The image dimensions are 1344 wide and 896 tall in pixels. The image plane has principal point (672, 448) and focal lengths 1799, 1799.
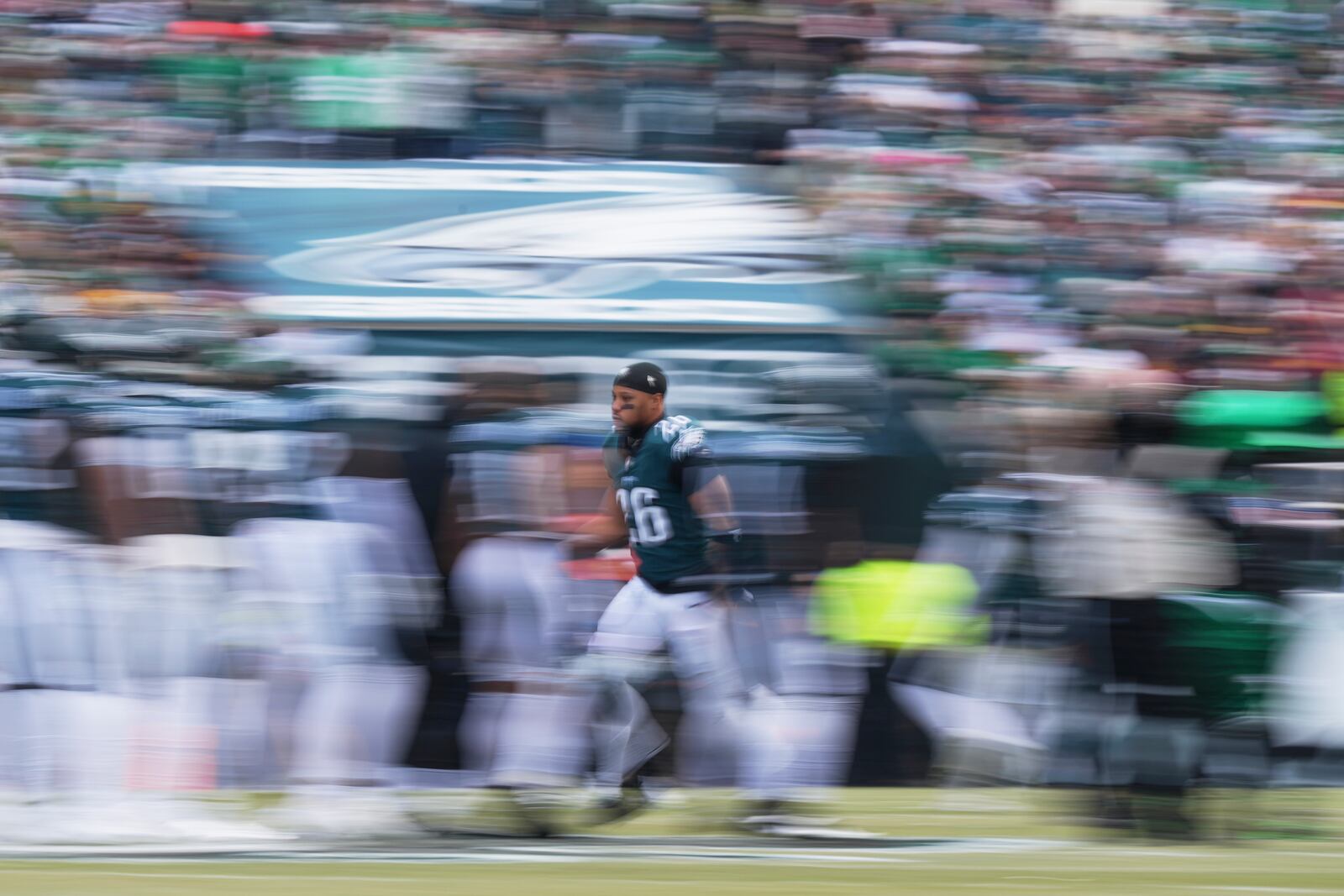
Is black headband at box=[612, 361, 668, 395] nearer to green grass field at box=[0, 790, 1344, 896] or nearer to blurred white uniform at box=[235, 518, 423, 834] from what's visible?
blurred white uniform at box=[235, 518, 423, 834]

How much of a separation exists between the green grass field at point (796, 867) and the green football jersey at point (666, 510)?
3.13 ft

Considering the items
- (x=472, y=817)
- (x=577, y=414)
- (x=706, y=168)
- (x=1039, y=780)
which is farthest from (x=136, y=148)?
(x=1039, y=780)

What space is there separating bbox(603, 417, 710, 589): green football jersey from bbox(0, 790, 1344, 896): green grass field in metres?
0.95

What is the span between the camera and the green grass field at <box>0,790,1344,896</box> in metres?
5.17

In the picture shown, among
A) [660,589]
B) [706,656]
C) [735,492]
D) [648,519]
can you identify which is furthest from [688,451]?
[735,492]

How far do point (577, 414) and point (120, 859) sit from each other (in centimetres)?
272

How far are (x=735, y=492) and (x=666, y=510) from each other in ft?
4.77

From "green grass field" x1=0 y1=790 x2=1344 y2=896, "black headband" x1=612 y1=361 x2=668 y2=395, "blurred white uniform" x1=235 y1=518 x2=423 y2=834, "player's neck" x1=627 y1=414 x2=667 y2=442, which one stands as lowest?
"green grass field" x1=0 y1=790 x2=1344 y2=896

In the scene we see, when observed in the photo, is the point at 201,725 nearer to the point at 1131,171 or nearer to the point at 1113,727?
the point at 1113,727

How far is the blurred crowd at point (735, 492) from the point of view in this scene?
642cm

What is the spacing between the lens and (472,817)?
21.5ft

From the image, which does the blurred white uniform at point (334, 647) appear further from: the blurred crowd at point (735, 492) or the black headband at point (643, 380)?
the black headband at point (643, 380)

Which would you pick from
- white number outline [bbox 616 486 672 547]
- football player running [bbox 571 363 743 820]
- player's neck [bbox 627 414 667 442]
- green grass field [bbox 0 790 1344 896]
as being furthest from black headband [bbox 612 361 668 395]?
green grass field [bbox 0 790 1344 896]

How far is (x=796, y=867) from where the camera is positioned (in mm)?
5633
